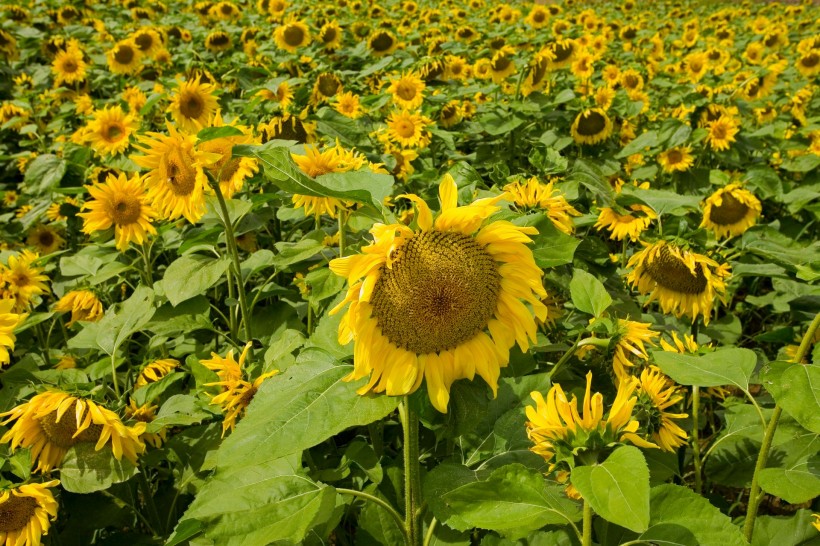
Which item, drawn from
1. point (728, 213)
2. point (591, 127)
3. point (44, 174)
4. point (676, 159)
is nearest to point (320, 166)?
point (728, 213)

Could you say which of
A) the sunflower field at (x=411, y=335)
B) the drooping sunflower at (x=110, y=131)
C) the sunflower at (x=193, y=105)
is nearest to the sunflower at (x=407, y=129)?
the sunflower field at (x=411, y=335)

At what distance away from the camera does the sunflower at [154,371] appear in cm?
211

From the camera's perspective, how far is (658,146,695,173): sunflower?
3809 mm

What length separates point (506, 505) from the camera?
1101 millimetres

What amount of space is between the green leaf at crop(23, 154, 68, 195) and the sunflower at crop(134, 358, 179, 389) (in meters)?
1.75

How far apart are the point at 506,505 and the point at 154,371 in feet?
5.08

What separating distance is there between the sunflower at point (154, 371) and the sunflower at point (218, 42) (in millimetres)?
4417

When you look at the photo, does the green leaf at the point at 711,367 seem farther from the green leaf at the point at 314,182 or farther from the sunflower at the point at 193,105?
the sunflower at the point at 193,105

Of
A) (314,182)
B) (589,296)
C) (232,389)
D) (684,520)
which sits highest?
(314,182)

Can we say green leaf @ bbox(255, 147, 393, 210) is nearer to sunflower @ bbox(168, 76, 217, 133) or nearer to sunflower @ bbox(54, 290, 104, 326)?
sunflower @ bbox(54, 290, 104, 326)

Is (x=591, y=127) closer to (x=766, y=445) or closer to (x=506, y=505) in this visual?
(x=766, y=445)

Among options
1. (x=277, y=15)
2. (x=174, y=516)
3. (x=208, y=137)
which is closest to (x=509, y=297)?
(x=208, y=137)

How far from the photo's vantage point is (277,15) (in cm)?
749

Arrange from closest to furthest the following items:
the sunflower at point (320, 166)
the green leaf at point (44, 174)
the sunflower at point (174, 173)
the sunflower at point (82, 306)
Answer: the sunflower at point (174, 173)
the sunflower at point (320, 166)
the sunflower at point (82, 306)
the green leaf at point (44, 174)
